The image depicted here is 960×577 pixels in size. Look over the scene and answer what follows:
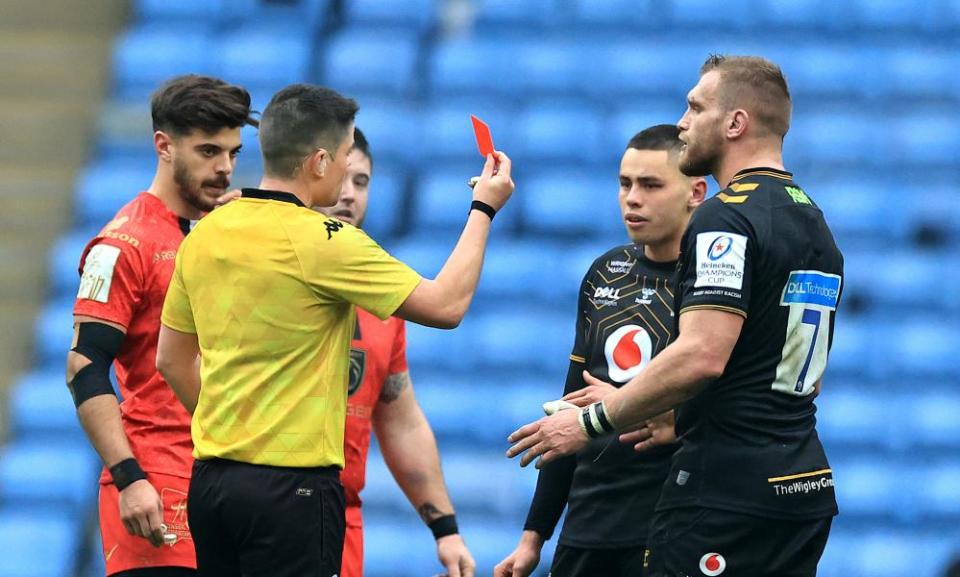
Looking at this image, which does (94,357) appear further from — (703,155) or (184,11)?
(184,11)

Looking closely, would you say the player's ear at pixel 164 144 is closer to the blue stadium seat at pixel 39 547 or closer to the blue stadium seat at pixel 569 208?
the blue stadium seat at pixel 39 547

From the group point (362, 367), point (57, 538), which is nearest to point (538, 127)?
point (57, 538)

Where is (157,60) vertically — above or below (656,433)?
above

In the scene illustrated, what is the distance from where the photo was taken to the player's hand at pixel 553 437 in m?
3.81

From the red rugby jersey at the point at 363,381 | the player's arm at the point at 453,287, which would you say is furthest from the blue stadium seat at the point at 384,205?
the player's arm at the point at 453,287

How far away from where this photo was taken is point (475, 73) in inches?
434

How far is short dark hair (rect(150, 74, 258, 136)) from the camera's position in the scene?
4500mm

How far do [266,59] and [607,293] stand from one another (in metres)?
6.89

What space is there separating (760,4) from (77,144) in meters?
5.39

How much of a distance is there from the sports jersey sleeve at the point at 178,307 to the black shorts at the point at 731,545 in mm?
1433

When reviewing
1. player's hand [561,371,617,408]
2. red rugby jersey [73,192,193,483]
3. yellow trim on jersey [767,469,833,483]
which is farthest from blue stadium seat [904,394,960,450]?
red rugby jersey [73,192,193,483]

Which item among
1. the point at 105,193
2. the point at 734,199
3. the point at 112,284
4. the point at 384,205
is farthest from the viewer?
the point at 105,193

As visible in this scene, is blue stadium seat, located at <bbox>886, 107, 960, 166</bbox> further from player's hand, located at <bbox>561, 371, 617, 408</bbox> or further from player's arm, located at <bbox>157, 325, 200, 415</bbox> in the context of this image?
player's arm, located at <bbox>157, 325, 200, 415</bbox>

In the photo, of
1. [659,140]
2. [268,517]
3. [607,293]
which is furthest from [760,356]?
[268,517]
